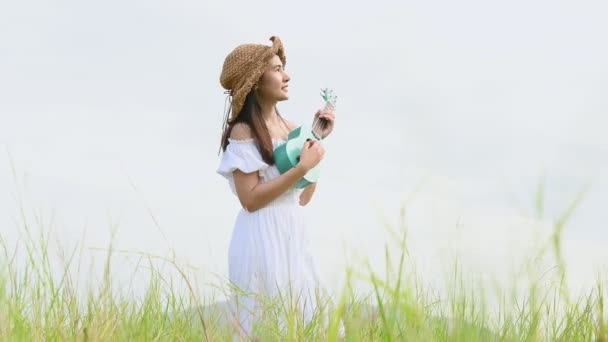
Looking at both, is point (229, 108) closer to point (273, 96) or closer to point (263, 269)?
point (273, 96)

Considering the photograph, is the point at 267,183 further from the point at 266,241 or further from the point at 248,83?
the point at 248,83

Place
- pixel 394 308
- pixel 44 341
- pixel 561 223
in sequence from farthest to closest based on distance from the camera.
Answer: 1. pixel 44 341
2. pixel 394 308
3. pixel 561 223

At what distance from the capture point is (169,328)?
10.3 feet

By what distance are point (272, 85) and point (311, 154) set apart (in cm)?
51

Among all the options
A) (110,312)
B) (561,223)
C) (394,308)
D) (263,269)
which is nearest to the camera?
(561,223)

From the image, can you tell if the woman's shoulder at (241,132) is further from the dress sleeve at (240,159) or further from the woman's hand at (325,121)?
the woman's hand at (325,121)

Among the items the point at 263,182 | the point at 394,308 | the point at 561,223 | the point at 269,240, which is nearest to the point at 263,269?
the point at 269,240

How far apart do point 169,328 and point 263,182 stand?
1014mm

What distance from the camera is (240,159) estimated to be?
3.88m

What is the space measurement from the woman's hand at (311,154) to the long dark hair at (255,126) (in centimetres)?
17

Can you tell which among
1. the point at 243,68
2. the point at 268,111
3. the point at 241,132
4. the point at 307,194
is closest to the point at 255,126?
the point at 241,132

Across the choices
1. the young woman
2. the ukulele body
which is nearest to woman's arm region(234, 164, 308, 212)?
the young woman

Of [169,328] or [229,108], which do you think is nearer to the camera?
[169,328]

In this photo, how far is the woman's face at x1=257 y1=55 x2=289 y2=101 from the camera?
4133 mm
